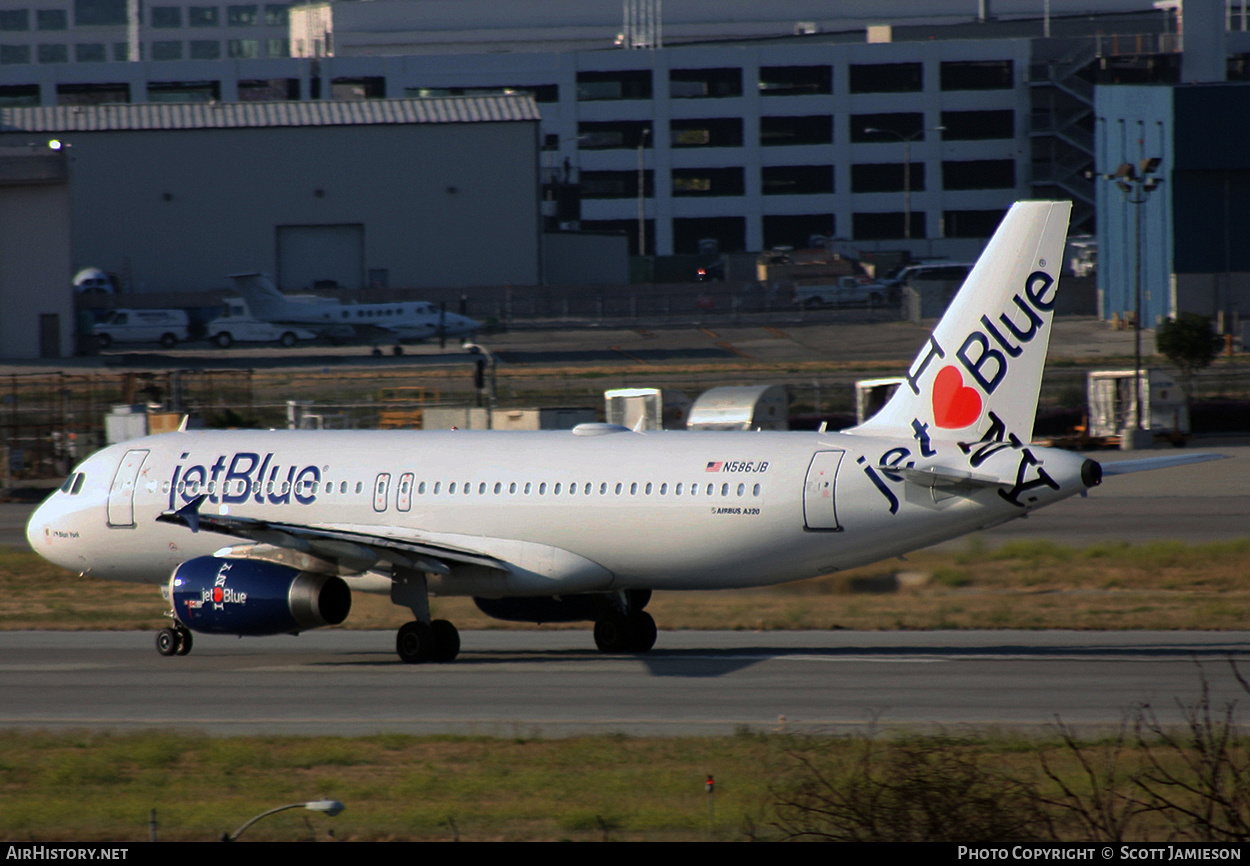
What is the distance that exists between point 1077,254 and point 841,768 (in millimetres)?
121132

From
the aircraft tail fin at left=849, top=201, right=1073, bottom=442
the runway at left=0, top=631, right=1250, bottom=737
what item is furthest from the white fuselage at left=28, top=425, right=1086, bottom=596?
the runway at left=0, top=631, right=1250, bottom=737

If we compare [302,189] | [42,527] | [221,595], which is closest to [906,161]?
[302,189]

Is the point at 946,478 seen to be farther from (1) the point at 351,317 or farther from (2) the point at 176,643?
(1) the point at 351,317

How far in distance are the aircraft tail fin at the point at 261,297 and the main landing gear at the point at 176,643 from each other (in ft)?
255

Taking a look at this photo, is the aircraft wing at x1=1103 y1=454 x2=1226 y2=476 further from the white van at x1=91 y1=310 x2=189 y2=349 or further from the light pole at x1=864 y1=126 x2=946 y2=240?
the light pole at x1=864 y1=126 x2=946 y2=240

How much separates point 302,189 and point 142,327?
64.9ft

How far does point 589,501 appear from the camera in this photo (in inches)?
1027

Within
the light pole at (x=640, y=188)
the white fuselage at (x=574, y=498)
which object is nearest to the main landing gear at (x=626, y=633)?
the white fuselage at (x=574, y=498)

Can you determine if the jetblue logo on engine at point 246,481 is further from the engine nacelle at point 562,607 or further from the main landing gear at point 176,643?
the engine nacelle at point 562,607

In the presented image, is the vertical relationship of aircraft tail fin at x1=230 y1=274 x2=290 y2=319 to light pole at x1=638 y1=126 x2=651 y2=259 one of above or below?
below

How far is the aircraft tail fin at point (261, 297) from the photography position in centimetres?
10371

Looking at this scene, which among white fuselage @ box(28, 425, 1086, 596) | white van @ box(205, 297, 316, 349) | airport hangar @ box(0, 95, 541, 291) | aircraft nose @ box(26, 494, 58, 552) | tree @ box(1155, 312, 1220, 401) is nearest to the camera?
white fuselage @ box(28, 425, 1086, 596)

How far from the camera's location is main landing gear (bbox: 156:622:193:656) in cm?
2838

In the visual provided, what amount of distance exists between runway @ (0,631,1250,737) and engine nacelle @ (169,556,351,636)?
37.9 inches
